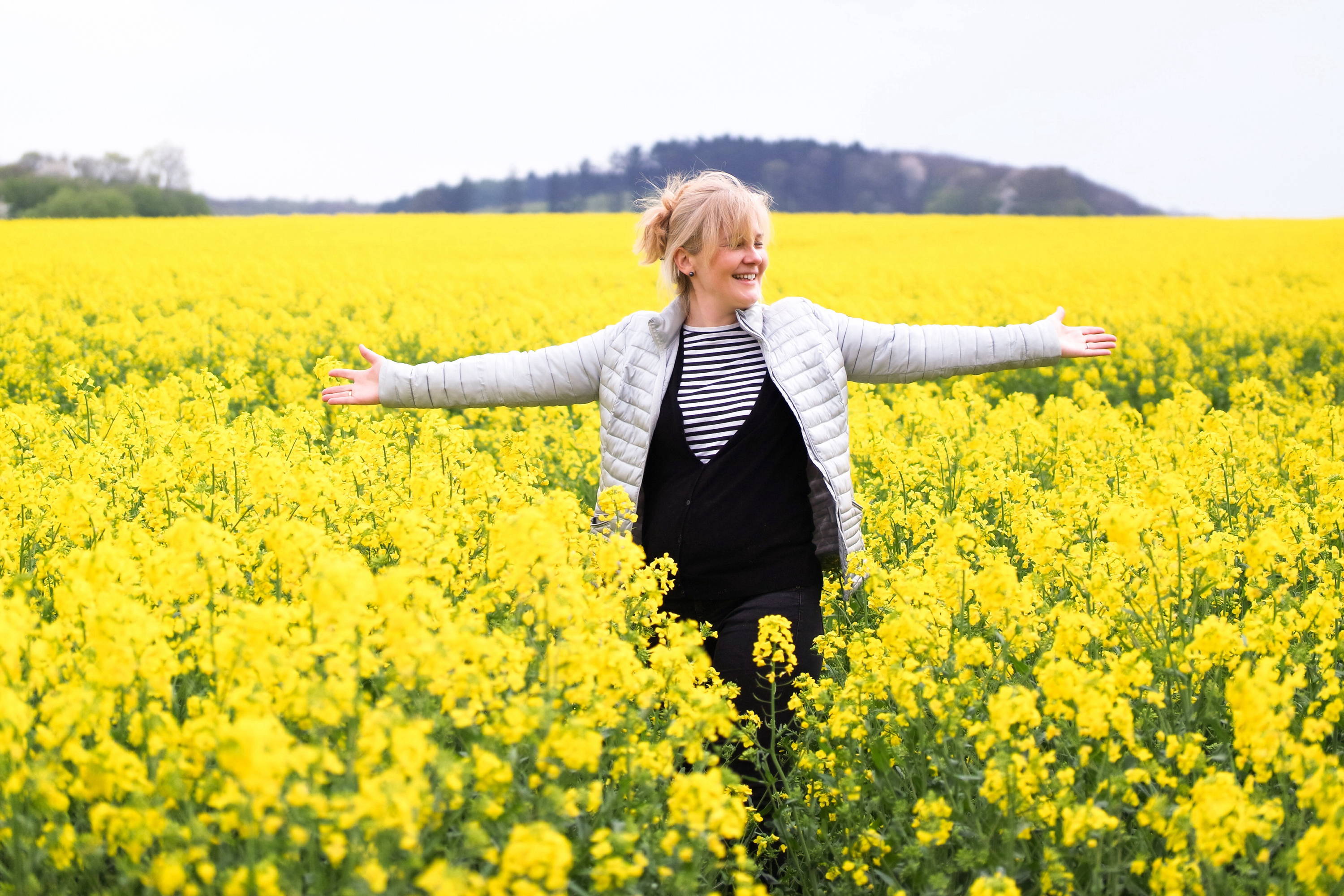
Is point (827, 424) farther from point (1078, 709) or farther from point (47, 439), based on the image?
point (47, 439)

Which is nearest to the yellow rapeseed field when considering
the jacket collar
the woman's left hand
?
the woman's left hand

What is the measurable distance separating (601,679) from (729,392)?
61.7 inches

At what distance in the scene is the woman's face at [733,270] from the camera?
3908mm

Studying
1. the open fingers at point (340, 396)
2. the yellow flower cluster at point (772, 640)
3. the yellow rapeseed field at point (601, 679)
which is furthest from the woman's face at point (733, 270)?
the open fingers at point (340, 396)

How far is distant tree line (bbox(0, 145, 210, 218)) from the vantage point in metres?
37.7

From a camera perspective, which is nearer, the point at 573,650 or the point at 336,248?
the point at 573,650

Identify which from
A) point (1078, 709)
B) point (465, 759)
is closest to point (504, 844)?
point (465, 759)

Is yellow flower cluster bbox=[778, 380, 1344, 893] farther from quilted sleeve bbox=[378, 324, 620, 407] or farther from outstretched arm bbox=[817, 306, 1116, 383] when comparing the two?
quilted sleeve bbox=[378, 324, 620, 407]

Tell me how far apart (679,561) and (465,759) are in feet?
5.32

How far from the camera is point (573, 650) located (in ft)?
8.13

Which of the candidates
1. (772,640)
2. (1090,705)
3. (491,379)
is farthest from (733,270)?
(1090,705)

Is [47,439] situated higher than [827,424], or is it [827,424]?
[827,424]

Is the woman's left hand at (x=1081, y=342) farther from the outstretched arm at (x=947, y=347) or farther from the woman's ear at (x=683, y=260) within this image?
the woman's ear at (x=683, y=260)

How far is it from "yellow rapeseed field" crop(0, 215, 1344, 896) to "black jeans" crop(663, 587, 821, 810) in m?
0.11
